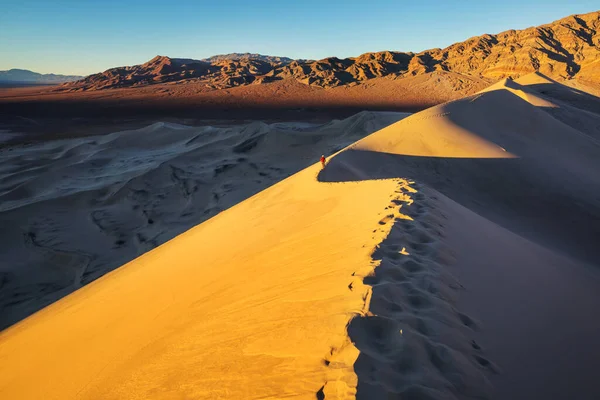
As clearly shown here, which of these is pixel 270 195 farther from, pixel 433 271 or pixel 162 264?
pixel 433 271

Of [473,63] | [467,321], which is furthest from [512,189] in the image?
[473,63]

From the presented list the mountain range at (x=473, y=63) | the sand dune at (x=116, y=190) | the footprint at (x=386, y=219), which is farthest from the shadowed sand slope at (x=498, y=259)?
the mountain range at (x=473, y=63)

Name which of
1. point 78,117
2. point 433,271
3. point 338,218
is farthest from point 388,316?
point 78,117

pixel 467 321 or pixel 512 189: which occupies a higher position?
pixel 467 321

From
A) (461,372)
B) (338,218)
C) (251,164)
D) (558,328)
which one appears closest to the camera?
(461,372)

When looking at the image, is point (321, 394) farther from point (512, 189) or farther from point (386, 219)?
point (512, 189)

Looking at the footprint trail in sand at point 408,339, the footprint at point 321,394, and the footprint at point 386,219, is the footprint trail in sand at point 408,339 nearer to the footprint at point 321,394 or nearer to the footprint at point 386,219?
the footprint at point 321,394
